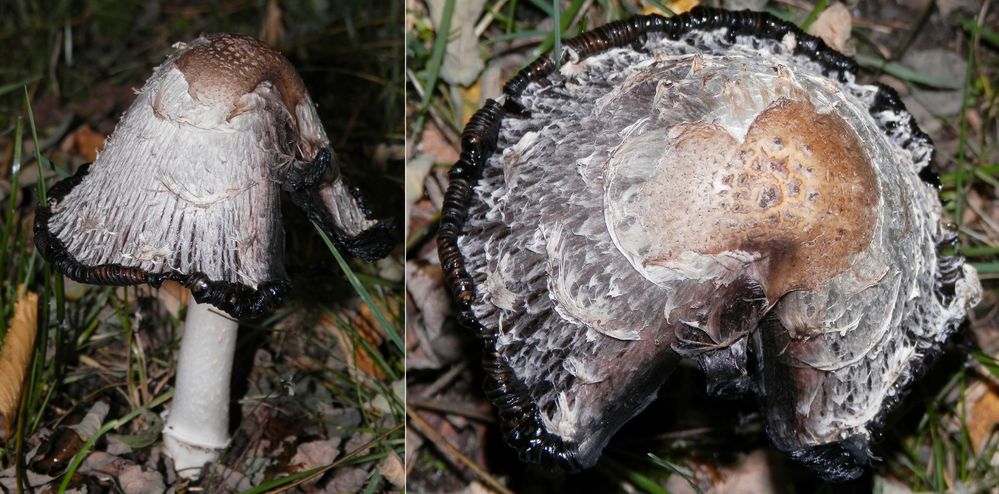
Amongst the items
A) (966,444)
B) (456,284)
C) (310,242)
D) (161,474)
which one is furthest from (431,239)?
(966,444)

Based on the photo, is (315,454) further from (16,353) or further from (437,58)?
(437,58)

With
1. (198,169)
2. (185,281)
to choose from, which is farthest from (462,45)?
(185,281)

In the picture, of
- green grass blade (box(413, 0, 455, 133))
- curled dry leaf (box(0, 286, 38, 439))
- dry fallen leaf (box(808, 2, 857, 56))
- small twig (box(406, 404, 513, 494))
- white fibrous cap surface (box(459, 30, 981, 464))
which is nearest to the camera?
white fibrous cap surface (box(459, 30, 981, 464))

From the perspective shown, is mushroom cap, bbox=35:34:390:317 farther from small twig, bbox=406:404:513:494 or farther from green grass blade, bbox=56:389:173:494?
small twig, bbox=406:404:513:494

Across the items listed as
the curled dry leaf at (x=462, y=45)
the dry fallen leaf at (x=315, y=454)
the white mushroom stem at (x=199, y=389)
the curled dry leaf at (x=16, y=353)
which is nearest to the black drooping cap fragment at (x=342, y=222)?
the white mushroom stem at (x=199, y=389)

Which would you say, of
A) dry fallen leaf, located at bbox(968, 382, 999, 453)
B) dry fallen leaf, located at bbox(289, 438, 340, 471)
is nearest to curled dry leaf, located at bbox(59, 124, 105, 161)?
dry fallen leaf, located at bbox(289, 438, 340, 471)
